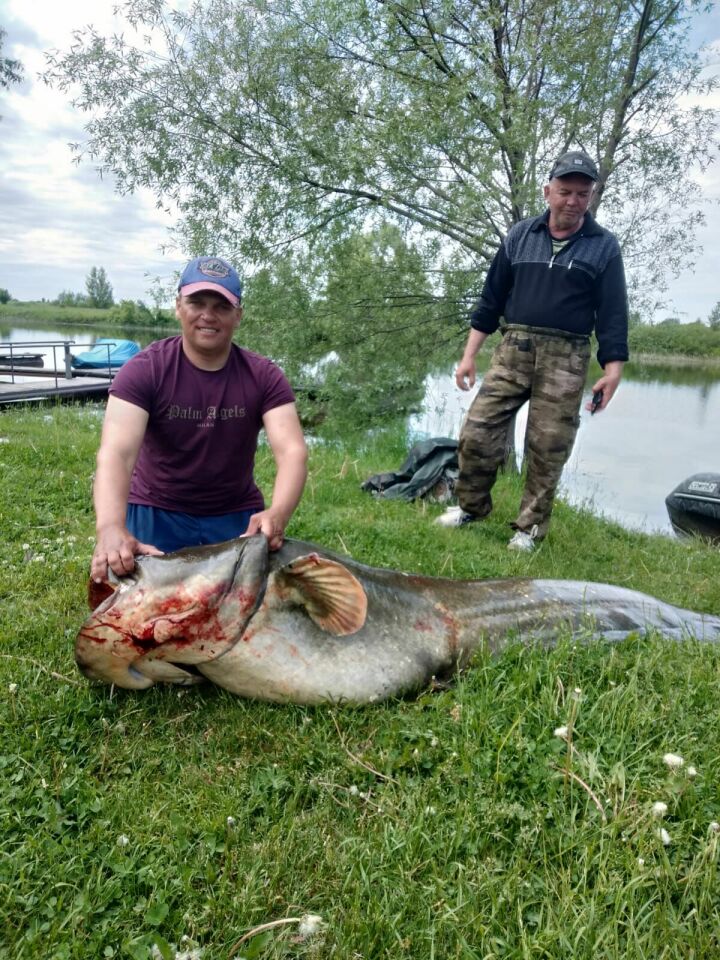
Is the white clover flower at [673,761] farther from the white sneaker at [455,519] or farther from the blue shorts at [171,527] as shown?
the white sneaker at [455,519]

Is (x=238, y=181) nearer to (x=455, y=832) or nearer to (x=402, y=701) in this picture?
(x=402, y=701)

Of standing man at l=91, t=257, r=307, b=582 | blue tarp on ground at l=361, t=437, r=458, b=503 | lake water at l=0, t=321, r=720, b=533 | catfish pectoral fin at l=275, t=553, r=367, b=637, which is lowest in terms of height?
lake water at l=0, t=321, r=720, b=533

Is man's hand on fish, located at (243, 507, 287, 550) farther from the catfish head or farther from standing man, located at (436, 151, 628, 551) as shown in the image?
standing man, located at (436, 151, 628, 551)

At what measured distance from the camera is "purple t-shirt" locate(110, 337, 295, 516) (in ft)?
10.2

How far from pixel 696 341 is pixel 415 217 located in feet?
105

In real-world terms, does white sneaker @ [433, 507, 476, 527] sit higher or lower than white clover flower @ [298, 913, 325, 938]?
higher

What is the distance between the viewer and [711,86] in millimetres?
7270

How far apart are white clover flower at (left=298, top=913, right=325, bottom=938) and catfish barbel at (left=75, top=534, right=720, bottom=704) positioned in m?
0.91

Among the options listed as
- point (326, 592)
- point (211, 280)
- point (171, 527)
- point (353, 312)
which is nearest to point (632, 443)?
point (353, 312)

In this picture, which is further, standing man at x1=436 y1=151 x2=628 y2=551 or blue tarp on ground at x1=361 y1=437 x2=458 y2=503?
blue tarp on ground at x1=361 y1=437 x2=458 y2=503

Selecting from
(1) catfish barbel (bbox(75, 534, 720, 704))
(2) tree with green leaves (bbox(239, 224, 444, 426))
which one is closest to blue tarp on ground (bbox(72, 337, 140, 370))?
(2) tree with green leaves (bbox(239, 224, 444, 426))

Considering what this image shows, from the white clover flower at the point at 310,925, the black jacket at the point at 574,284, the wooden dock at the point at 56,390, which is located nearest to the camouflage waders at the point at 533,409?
the black jacket at the point at 574,284

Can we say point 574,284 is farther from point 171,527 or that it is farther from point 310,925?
point 310,925

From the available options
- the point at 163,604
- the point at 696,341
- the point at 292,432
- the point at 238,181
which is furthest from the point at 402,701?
the point at 696,341
